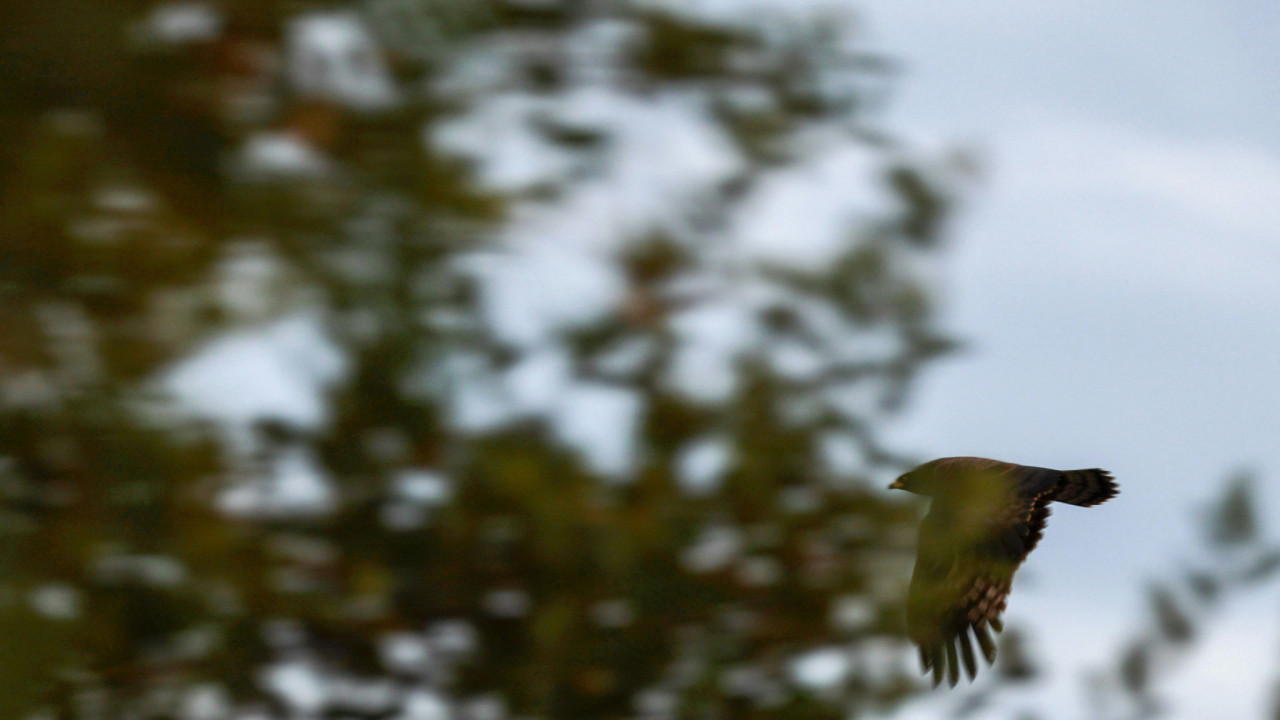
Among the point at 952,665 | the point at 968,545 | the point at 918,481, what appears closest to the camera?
the point at 968,545

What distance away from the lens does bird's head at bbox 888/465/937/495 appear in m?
1.83

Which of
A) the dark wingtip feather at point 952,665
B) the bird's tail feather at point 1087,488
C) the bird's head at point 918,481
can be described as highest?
the bird's tail feather at point 1087,488

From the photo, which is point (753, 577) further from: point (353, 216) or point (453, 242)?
point (353, 216)

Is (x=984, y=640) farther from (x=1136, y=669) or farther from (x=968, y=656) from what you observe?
(x=1136, y=669)

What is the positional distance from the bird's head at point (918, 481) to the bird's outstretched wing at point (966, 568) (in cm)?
5

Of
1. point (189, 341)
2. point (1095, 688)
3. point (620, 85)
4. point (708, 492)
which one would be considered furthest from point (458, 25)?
point (1095, 688)

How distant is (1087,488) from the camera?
2.31 m

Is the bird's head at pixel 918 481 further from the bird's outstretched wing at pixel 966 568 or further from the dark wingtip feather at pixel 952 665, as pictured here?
the dark wingtip feather at pixel 952 665

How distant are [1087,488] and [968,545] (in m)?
0.68

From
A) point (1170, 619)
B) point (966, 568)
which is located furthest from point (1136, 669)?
point (966, 568)

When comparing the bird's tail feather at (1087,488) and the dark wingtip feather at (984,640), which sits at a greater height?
the bird's tail feather at (1087,488)

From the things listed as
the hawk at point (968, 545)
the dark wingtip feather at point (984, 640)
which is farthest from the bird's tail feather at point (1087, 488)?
the dark wingtip feather at point (984, 640)

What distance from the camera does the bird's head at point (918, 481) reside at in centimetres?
183

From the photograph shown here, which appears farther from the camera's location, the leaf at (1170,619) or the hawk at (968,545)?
the leaf at (1170,619)
